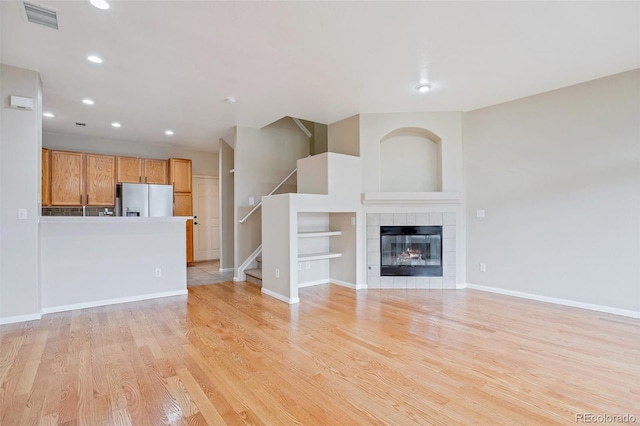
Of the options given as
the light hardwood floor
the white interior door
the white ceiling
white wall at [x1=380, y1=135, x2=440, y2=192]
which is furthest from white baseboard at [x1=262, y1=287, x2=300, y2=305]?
the white interior door

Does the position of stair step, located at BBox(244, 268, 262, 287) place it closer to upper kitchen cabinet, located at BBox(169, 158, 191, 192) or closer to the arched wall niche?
the arched wall niche

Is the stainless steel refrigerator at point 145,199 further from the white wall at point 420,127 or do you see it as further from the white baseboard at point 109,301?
the white wall at point 420,127

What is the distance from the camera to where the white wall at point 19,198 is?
10.6 ft

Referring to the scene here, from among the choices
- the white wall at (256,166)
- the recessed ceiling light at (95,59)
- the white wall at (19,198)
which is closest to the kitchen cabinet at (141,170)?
the white wall at (256,166)

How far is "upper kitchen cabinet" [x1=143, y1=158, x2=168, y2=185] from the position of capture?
6551mm

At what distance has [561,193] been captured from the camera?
3955mm

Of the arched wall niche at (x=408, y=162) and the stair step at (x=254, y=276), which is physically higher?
the arched wall niche at (x=408, y=162)

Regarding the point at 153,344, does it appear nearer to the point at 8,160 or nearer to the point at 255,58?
the point at 8,160

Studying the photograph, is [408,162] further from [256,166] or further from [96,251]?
[96,251]

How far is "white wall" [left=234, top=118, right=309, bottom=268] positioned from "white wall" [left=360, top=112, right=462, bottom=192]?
6.06 ft

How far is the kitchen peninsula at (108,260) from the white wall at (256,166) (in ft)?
4.27

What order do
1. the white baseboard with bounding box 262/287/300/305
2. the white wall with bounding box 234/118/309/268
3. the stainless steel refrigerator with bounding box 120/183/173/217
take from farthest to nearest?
the stainless steel refrigerator with bounding box 120/183/173/217 < the white wall with bounding box 234/118/309/268 < the white baseboard with bounding box 262/287/300/305

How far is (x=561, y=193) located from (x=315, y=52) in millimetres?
3552

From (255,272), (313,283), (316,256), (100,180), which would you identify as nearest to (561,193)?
(316,256)
